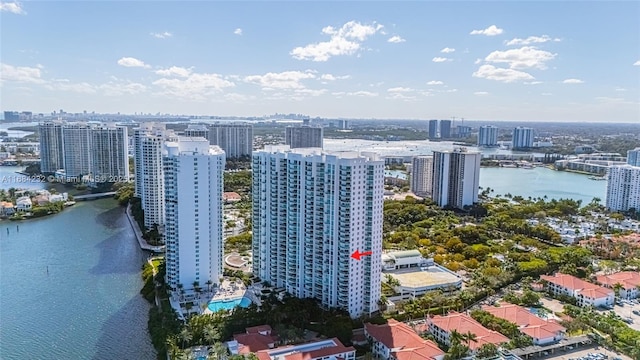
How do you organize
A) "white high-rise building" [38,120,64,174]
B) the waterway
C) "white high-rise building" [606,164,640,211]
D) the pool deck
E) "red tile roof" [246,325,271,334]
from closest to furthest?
"red tile roof" [246,325,271,334] < the waterway < the pool deck < "white high-rise building" [606,164,640,211] < "white high-rise building" [38,120,64,174]

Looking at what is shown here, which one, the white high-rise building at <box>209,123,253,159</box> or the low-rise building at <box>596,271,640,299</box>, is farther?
the white high-rise building at <box>209,123,253,159</box>

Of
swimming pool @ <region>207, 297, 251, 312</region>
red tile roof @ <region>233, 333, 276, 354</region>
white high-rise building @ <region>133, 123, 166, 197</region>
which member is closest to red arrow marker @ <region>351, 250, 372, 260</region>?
red tile roof @ <region>233, 333, 276, 354</region>

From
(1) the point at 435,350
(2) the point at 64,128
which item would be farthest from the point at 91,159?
(1) the point at 435,350

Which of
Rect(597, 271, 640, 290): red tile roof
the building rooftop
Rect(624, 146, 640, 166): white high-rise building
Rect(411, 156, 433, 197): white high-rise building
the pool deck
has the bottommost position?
the pool deck

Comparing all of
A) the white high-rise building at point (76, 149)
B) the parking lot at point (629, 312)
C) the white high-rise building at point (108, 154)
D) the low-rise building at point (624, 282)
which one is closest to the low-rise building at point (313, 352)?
the parking lot at point (629, 312)

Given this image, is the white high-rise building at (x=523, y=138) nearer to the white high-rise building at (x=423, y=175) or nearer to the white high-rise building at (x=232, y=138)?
the white high-rise building at (x=232, y=138)

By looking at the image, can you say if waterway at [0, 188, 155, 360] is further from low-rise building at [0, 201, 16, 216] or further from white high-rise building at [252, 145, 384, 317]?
white high-rise building at [252, 145, 384, 317]

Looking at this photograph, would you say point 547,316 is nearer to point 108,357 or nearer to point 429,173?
point 108,357
